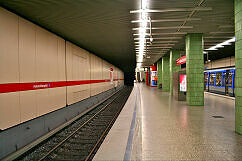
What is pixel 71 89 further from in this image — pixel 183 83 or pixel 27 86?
pixel 183 83

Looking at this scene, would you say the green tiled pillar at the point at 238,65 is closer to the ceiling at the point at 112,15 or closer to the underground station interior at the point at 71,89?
the underground station interior at the point at 71,89

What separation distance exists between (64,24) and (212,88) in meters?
14.9

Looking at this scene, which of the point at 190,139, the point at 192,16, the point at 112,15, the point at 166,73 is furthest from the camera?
the point at 166,73

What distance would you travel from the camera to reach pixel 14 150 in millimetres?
4238

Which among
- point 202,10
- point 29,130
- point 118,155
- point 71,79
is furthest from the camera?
point 71,79

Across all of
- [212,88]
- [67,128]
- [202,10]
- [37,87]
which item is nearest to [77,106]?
[67,128]

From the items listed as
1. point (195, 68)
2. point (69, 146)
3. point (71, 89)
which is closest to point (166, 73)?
point (195, 68)

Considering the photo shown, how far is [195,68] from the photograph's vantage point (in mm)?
8664

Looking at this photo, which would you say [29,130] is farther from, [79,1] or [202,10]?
[202,10]

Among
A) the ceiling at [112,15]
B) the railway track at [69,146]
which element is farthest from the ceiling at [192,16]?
the railway track at [69,146]

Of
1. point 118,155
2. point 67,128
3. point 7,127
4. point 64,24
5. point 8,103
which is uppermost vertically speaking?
point 64,24

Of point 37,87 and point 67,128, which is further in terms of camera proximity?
point 67,128

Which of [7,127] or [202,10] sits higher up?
Result: [202,10]

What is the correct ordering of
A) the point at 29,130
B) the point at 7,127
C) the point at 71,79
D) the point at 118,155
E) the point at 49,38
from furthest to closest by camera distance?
the point at 71,79 → the point at 49,38 → the point at 29,130 → the point at 7,127 → the point at 118,155
